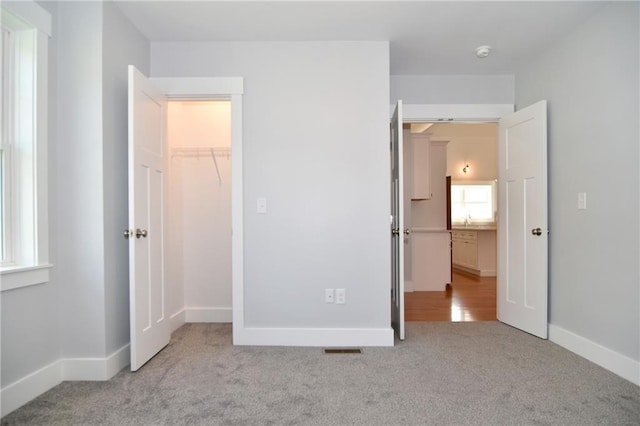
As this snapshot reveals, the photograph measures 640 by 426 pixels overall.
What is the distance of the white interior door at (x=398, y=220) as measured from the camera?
286cm

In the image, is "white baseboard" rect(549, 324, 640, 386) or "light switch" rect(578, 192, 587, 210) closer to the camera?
"white baseboard" rect(549, 324, 640, 386)

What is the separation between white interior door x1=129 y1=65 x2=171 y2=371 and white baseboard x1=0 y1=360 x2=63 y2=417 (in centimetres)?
42

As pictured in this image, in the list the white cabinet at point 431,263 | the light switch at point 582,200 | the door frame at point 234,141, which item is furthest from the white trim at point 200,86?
the white cabinet at point 431,263

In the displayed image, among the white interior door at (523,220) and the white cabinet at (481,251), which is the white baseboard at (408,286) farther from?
the white cabinet at (481,251)

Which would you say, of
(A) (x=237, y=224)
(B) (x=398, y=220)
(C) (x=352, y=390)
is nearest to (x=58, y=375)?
(A) (x=237, y=224)

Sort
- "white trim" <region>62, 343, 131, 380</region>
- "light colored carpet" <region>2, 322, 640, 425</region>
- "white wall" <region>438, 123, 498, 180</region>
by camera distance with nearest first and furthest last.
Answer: "light colored carpet" <region>2, 322, 640, 425</region> → "white trim" <region>62, 343, 131, 380</region> → "white wall" <region>438, 123, 498, 180</region>

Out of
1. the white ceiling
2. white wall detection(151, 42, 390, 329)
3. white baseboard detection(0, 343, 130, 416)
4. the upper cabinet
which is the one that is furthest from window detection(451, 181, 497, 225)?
white baseboard detection(0, 343, 130, 416)

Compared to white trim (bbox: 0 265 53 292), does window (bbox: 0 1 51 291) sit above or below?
above

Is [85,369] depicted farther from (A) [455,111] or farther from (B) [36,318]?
(A) [455,111]

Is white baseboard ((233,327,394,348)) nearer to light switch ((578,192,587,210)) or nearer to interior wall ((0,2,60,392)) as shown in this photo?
interior wall ((0,2,60,392))

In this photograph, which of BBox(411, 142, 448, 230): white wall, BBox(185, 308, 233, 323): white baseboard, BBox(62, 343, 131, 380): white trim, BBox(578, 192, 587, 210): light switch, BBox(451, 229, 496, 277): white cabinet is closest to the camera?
BBox(62, 343, 131, 380): white trim

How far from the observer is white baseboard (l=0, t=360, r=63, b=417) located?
1791 mm

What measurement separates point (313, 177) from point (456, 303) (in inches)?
103

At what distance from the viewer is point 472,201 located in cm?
717
